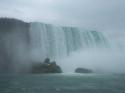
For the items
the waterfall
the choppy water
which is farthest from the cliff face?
the choppy water

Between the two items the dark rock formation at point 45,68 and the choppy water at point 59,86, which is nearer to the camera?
the choppy water at point 59,86

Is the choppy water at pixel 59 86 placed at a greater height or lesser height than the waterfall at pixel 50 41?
lesser

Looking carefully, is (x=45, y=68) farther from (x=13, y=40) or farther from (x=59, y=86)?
(x=59, y=86)

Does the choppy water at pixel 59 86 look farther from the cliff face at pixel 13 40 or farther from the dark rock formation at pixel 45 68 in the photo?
the cliff face at pixel 13 40

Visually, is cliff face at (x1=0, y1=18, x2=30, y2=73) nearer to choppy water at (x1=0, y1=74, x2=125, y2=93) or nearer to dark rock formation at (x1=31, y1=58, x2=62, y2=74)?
dark rock formation at (x1=31, y1=58, x2=62, y2=74)

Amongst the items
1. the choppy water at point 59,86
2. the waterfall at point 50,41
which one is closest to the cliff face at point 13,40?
the waterfall at point 50,41

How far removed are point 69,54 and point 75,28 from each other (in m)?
10.4

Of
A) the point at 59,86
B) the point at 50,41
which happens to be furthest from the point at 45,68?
the point at 59,86

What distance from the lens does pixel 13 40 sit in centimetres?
10962

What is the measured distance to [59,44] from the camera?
348 ft

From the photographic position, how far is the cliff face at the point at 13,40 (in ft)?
345

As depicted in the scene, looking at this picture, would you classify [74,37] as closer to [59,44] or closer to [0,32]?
[59,44]

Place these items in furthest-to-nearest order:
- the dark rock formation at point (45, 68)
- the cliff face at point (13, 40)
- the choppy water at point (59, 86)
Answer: the cliff face at point (13, 40)
the dark rock formation at point (45, 68)
the choppy water at point (59, 86)

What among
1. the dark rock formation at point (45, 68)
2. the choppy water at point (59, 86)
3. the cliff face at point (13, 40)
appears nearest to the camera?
the choppy water at point (59, 86)
